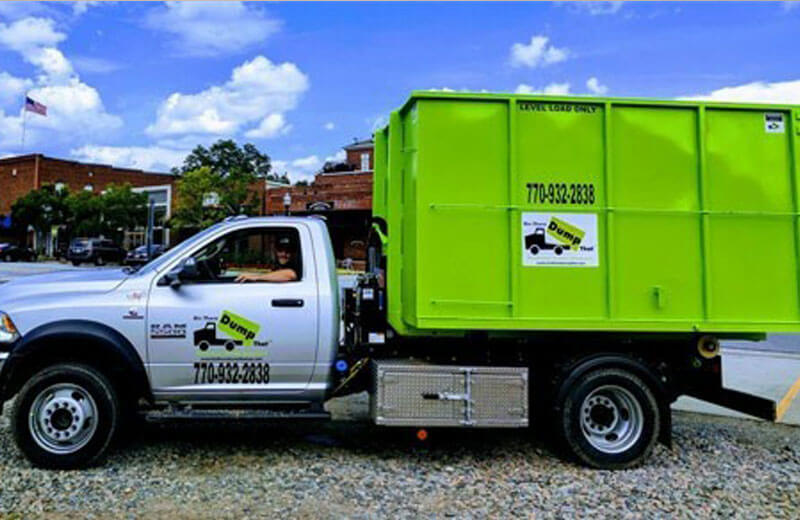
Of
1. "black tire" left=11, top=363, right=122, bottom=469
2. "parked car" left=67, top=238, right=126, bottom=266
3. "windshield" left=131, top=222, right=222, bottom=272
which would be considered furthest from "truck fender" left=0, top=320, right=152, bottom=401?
"parked car" left=67, top=238, right=126, bottom=266

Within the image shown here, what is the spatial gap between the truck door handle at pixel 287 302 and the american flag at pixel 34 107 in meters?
66.6

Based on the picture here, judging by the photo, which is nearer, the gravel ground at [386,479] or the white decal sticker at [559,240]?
the gravel ground at [386,479]

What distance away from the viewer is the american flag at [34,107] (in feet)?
202

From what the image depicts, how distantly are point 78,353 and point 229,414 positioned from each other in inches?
54.0

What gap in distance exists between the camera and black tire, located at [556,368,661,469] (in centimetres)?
573

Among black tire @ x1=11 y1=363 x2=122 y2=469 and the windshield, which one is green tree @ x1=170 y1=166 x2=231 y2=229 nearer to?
the windshield

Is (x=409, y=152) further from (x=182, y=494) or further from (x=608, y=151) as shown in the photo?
(x=182, y=494)

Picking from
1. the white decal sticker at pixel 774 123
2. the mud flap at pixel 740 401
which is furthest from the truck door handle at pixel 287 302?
the white decal sticker at pixel 774 123

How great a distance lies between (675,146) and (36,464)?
5.98 metres

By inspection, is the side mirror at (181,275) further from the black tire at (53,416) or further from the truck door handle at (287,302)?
the black tire at (53,416)

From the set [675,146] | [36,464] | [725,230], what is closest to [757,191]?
[725,230]

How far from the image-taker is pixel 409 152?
5.99 m

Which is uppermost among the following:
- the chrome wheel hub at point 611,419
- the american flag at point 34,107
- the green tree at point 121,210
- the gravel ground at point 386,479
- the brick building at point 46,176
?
the american flag at point 34,107

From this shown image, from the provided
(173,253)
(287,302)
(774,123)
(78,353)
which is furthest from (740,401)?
(78,353)
